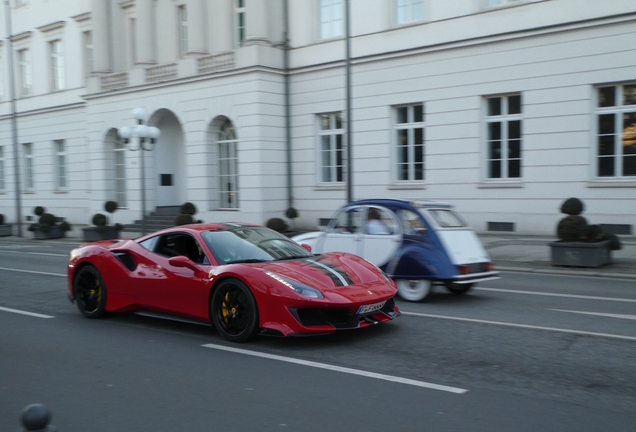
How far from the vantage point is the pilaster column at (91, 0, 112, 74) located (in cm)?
3080

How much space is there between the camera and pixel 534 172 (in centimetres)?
1967

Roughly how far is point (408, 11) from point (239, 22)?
26.3 feet

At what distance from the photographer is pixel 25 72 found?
124 ft

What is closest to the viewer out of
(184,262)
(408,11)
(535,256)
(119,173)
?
(184,262)

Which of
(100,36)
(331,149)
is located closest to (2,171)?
(100,36)

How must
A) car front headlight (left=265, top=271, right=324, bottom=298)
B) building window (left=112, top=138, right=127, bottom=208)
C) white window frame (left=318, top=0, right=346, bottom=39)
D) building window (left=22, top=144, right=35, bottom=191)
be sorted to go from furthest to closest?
building window (left=22, top=144, right=35, bottom=191) → building window (left=112, top=138, right=127, bottom=208) → white window frame (left=318, top=0, right=346, bottom=39) → car front headlight (left=265, top=271, right=324, bottom=298)

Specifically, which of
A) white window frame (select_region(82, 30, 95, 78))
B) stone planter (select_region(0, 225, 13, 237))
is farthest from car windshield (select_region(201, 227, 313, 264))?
white window frame (select_region(82, 30, 95, 78))

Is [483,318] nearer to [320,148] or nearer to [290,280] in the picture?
[290,280]

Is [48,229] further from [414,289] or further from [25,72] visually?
[414,289]

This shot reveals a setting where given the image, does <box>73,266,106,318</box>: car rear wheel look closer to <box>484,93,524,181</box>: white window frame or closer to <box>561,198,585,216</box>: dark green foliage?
<box>561,198,585,216</box>: dark green foliage

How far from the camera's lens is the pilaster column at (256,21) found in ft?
81.0

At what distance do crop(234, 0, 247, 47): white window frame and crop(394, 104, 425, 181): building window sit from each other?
8.06 m

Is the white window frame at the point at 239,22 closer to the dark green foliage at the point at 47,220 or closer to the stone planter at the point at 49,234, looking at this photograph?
the dark green foliage at the point at 47,220

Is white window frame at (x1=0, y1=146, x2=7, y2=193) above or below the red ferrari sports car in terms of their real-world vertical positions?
above
